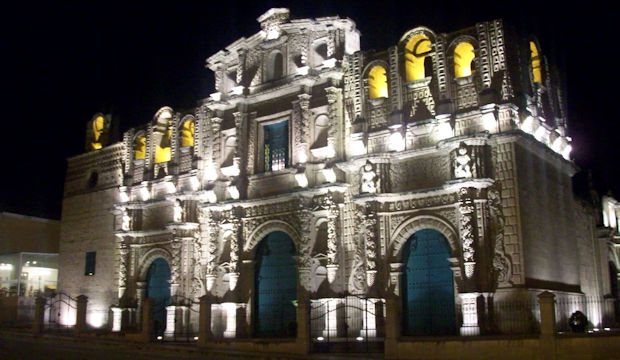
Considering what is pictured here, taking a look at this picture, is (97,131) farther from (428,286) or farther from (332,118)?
(428,286)

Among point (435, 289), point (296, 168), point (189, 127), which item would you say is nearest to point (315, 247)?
point (296, 168)

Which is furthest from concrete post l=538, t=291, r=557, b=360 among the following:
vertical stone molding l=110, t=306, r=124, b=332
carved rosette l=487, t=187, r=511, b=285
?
vertical stone molding l=110, t=306, r=124, b=332

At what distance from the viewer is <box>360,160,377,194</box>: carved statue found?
2130 cm

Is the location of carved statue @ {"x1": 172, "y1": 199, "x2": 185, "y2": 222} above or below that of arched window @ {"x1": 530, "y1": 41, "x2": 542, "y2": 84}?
below

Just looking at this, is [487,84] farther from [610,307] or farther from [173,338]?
[173,338]

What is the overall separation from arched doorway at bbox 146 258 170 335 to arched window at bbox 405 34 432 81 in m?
13.4

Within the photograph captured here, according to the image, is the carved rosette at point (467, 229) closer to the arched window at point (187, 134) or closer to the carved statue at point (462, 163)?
the carved statue at point (462, 163)

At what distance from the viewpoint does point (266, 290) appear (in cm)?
2466

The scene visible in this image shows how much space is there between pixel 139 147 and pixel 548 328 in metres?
21.2

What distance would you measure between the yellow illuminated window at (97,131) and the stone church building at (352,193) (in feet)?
12.0

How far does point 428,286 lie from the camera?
2058cm

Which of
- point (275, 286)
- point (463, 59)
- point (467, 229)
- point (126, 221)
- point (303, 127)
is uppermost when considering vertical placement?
point (463, 59)

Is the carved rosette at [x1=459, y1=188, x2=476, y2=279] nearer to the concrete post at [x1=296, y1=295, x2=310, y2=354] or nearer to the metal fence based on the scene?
the concrete post at [x1=296, y1=295, x2=310, y2=354]

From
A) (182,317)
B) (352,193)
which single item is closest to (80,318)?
(182,317)
